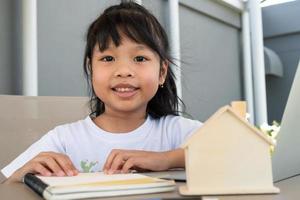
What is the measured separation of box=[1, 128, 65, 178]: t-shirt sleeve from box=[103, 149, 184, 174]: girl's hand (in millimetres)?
264

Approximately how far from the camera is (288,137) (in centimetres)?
49

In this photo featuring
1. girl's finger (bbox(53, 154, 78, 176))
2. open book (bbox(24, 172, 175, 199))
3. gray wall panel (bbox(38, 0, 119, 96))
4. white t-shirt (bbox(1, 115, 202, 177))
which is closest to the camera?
open book (bbox(24, 172, 175, 199))

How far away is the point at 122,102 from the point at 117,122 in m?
0.11

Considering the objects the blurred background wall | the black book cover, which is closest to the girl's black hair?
the black book cover

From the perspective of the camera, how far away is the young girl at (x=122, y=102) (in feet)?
3.03

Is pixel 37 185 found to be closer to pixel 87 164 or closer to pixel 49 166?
pixel 49 166

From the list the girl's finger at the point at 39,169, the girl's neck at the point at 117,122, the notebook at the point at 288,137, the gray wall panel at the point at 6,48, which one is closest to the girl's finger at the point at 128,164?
the girl's finger at the point at 39,169

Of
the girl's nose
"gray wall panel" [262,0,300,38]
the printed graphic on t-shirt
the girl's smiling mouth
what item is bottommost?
the printed graphic on t-shirt

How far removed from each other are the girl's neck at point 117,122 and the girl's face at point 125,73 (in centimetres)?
7

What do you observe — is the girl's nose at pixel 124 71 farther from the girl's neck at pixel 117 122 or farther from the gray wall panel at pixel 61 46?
the gray wall panel at pixel 61 46

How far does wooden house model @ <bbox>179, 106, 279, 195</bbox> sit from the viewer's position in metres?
0.41

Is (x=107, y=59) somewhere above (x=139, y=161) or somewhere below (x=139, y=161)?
above

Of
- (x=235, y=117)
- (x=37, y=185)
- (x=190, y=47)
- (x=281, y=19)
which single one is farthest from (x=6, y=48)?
(x=281, y=19)

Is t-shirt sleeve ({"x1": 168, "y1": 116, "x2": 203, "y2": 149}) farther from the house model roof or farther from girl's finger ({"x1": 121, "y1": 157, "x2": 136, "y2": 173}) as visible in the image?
the house model roof
